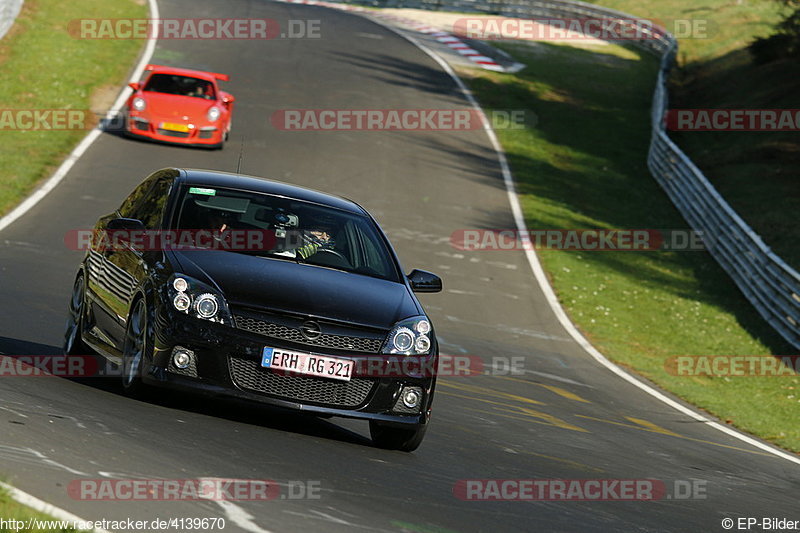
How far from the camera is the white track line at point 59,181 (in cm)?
572

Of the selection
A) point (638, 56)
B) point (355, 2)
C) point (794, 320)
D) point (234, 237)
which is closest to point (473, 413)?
point (234, 237)

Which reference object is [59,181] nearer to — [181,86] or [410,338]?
[181,86]

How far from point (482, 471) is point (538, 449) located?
1.60 m

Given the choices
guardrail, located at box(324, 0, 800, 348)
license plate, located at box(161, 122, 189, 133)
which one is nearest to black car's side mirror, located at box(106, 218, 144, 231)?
guardrail, located at box(324, 0, 800, 348)

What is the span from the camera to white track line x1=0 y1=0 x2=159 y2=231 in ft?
64.0

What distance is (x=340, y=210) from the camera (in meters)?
9.96

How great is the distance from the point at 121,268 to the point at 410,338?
2264mm

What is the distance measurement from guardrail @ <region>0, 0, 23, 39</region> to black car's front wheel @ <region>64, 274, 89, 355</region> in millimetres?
25382

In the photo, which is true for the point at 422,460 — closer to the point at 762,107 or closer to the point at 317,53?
the point at 762,107

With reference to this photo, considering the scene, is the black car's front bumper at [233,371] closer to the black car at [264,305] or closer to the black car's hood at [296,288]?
the black car at [264,305]

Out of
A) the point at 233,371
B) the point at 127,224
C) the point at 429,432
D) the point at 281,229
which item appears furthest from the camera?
the point at 429,432

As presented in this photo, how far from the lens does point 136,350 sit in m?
8.62

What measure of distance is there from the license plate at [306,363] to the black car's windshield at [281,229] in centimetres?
111

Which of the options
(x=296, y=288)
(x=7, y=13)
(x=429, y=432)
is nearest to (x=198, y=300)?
(x=296, y=288)
